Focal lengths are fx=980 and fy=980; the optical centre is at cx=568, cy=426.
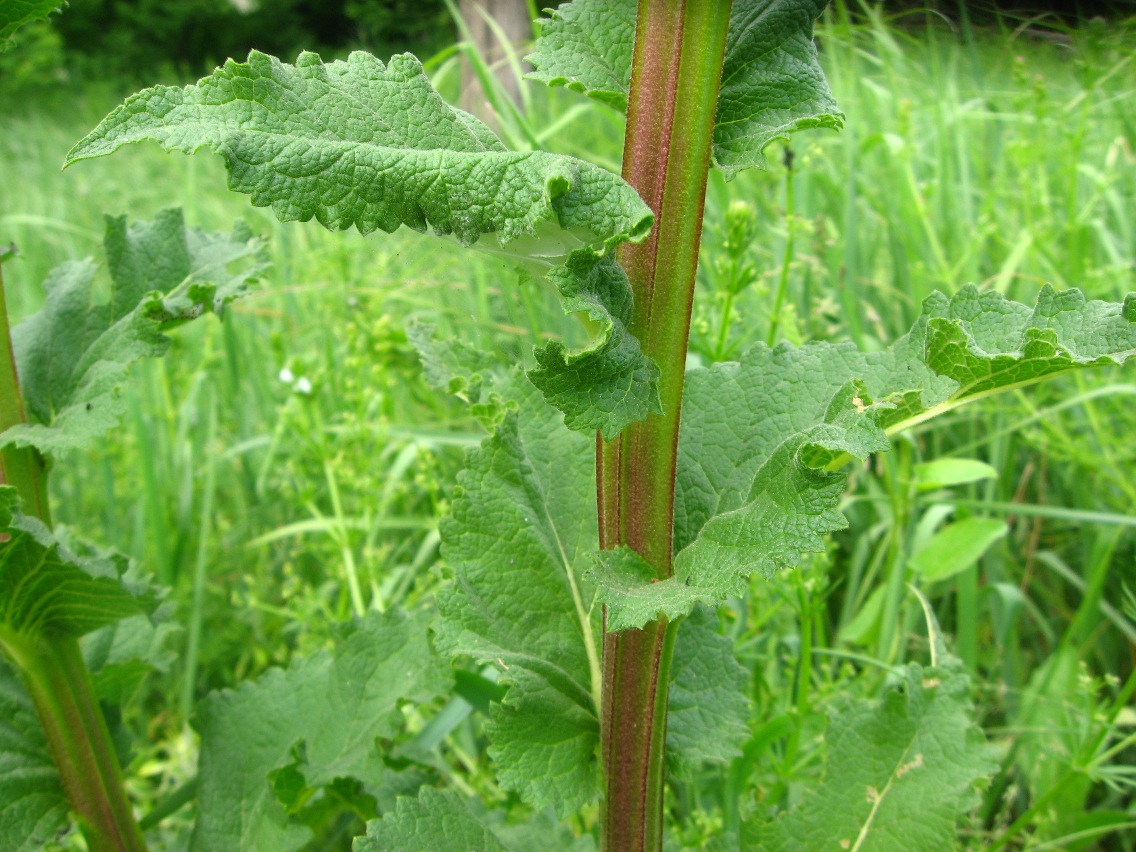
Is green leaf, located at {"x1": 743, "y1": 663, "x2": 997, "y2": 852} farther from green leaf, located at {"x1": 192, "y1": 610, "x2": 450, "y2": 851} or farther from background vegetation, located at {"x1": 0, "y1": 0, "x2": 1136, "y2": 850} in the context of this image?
green leaf, located at {"x1": 192, "y1": 610, "x2": 450, "y2": 851}

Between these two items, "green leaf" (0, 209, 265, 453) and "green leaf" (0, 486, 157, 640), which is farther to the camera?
"green leaf" (0, 209, 265, 453)

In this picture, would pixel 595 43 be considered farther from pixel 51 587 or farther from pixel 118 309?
pixel 51 587

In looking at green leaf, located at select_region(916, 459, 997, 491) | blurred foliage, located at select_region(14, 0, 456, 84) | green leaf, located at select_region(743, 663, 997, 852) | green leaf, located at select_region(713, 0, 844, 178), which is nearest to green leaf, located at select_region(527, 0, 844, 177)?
green leaf, located at select_region(713, 0, 844, 178)

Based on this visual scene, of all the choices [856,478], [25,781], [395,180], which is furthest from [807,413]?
[856,478]

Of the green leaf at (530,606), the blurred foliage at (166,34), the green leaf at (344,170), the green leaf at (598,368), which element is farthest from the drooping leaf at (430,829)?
the blurred foliage at (166,34)

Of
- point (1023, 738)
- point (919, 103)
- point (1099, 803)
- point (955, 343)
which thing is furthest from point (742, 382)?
point (919, 103)

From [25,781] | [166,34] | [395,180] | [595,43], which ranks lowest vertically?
[25,781]

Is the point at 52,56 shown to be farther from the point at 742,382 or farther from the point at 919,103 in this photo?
the point at 742,382
